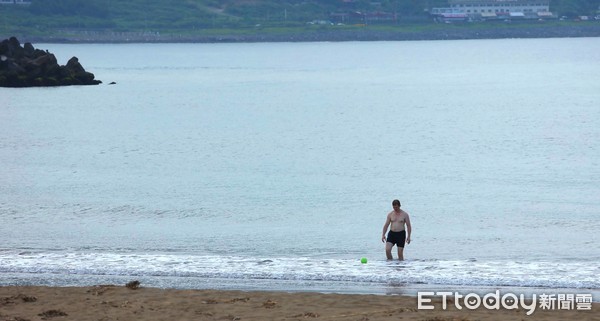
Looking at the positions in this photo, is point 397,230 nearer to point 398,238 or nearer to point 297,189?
point 398,238

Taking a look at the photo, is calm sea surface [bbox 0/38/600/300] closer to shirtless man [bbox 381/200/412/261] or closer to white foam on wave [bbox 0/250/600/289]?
white foam on wave [bbox 0/250/600/289]

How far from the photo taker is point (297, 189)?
38.0m

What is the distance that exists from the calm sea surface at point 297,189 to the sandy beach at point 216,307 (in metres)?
1.40

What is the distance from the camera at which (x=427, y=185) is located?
3859cm

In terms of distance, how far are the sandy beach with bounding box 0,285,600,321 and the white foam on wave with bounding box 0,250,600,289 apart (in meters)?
2.13

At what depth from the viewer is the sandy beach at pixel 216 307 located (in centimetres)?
1725

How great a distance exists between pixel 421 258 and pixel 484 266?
67.6 inches

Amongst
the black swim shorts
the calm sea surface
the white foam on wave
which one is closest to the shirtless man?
the black swim shorts

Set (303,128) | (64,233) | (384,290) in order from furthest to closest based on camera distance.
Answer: (303,128)
(64,233)
(384,290)

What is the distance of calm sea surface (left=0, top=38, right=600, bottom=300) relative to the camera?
888 inches

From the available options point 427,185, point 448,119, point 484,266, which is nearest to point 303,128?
point 448,119

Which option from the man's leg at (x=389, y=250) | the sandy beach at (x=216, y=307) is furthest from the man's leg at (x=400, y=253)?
the sandy beach at (x=216, y=307)

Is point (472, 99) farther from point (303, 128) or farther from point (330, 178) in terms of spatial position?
point (330, 178)

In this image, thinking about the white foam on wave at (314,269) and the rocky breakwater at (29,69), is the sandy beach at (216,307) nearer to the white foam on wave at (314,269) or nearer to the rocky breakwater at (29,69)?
the white foam on wave at (314,269)
